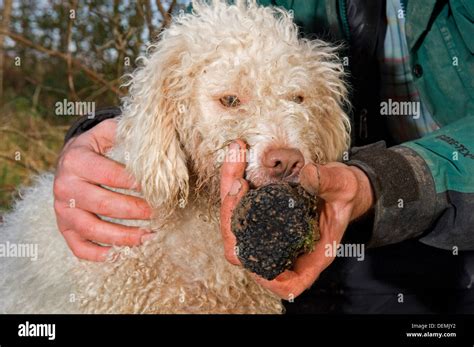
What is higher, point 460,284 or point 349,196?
point 349,196

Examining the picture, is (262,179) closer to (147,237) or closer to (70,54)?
(147,237)

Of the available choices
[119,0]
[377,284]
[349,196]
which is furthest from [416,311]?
[119,0]

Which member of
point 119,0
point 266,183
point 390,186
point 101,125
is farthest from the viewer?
point 119,0

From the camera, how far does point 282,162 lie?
1.94 metres

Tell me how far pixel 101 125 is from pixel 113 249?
460 mm

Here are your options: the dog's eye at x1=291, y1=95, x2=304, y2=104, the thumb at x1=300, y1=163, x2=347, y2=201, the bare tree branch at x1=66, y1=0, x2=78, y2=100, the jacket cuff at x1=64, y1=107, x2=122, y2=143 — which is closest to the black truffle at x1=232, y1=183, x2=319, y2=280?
the thumb at x1=300, y1=163, x2=347, y2=201

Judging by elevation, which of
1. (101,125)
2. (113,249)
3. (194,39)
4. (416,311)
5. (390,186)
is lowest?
(416,311)

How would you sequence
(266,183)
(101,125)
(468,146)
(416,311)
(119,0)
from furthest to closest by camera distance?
(119,0) < (416,311) < (101,125) < (468,146) < (266,183)

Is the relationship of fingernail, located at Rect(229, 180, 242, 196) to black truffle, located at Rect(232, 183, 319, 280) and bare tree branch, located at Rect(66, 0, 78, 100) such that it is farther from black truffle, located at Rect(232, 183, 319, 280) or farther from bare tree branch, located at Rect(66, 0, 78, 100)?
bare tree branch, located at Rect(66, 0, 78, 100)

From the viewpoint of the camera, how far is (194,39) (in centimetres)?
229

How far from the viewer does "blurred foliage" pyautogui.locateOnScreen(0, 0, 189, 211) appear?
4883 millimetres

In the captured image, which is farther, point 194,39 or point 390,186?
point 194,39

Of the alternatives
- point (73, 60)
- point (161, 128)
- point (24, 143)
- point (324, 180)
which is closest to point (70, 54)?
point (73, 60)

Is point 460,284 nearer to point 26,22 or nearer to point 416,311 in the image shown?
point 416,311
